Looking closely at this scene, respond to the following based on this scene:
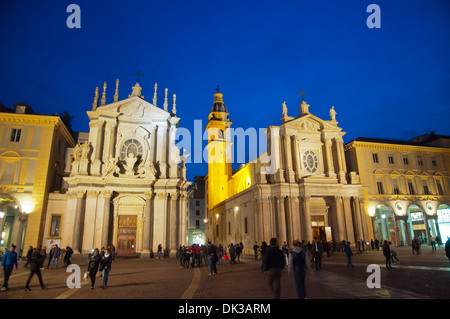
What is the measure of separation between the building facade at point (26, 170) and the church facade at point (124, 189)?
1626 mm

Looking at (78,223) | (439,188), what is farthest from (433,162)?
(78,223)

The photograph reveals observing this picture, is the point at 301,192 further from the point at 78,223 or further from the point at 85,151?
the point at 85,151

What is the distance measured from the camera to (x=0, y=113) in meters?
31.0

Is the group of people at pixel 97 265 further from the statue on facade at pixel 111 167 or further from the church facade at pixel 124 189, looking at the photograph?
the statue on facade at pixel 111 167

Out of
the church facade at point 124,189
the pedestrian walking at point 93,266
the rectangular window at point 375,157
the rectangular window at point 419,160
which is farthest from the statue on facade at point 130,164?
the rectangular window at point 419,160

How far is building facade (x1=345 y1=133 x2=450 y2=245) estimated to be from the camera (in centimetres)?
4081

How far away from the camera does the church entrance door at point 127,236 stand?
3039 centimetres

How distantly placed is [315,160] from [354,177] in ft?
17.6

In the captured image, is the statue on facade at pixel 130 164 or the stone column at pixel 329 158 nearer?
Result: the statue on facade at pixel 130 164

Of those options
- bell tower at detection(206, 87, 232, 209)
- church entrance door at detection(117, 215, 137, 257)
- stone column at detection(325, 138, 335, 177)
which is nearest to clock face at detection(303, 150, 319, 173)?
stone column at detection(325, 138, 335, 177)

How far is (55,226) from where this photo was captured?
3127 cm

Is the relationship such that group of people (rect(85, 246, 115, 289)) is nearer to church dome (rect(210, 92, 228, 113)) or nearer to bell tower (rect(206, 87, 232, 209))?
bell tower (rect(206, 87, 232, 209))
